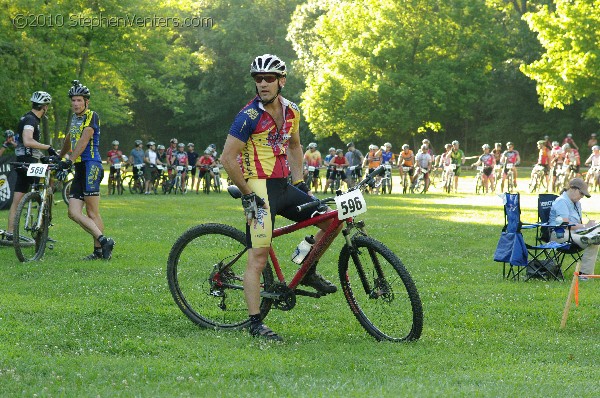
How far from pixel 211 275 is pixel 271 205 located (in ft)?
3.01

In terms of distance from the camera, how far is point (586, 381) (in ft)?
20.1

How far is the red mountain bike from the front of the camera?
723 centimetres

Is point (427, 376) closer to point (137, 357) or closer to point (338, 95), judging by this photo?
point (137, 357)

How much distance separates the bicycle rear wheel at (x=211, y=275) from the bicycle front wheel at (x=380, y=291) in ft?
2.93

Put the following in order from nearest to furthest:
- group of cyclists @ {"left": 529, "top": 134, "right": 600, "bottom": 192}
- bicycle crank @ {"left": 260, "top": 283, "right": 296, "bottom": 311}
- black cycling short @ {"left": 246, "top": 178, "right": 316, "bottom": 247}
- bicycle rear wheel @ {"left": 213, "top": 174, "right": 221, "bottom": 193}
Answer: black cycling short @ {"left": 246, "top": 178, "right": 316, "bottom": 247}, bicycle crank @ {"left": 260, "top": 283, "right": 296, "bottom": 311}, group of cyclists @ {"left": 529, "top": 134, "right": 600, "bottom": 192}, bicycle rear wheel @ {"left": 213, "top": 174, "right": 221, "bottom": 193}

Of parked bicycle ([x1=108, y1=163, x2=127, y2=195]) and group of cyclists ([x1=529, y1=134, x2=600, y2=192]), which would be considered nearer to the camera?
group of cyclists ([x1=529, y1=134, x2=600, y2=192])

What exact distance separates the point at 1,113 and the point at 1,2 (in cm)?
353

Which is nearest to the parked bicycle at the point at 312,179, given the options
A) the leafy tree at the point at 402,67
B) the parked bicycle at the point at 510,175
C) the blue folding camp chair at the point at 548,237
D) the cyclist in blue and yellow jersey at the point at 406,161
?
the cyclist in blue and yellow jersey at the point at 406,161

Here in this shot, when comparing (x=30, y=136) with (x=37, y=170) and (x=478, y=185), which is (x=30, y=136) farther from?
(x=478, y=185)

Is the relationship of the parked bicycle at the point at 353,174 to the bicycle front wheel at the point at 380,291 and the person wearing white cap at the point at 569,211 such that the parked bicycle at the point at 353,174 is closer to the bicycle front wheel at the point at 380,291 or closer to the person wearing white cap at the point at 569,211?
the person wearing white cap at the point at 569,211

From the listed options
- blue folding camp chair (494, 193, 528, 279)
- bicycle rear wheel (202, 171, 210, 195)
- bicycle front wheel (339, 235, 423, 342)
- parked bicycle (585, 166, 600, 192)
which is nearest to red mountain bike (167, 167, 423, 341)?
bicycle front wheel (339, 235, 423, 342)

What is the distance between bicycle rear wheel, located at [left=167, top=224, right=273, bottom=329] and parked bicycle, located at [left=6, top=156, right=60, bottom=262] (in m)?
4.52

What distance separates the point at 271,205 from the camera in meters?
7.48

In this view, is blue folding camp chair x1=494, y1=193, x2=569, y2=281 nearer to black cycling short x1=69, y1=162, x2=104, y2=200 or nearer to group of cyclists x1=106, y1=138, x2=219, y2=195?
black cycling short x1=69, y1=162, x2=104, y2=200
